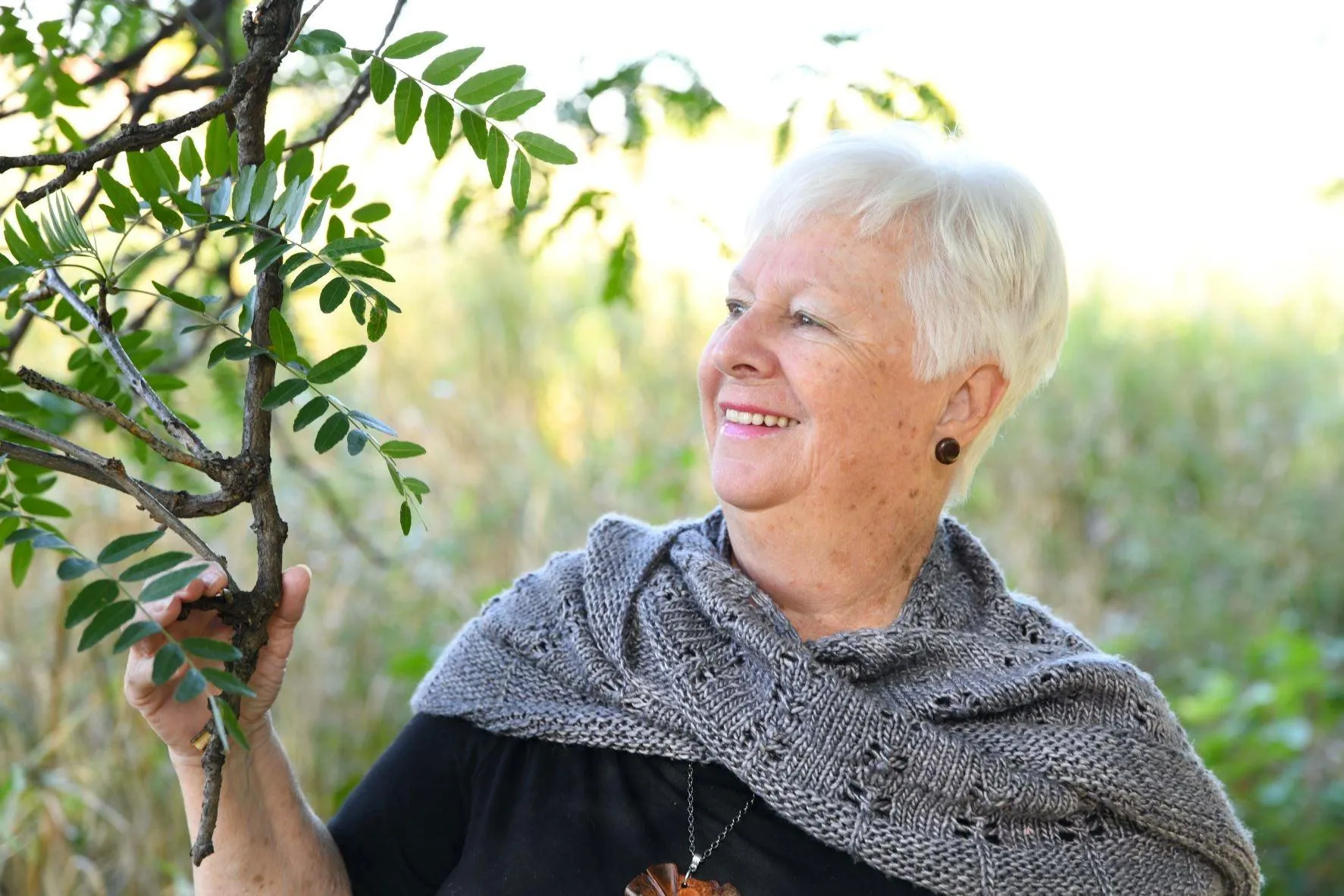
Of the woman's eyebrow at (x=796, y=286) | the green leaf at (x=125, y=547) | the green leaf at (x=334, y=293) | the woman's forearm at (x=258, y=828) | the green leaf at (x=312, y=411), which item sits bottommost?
the woman's forearm at (x=258, y=828)

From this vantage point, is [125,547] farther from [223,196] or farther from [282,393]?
[223,196]

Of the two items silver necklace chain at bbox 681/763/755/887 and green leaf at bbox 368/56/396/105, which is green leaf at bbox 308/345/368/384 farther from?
silver necklace chain at bbox 681/763/755/887

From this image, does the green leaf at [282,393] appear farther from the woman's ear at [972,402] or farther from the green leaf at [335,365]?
the woman's ear at [972,402]

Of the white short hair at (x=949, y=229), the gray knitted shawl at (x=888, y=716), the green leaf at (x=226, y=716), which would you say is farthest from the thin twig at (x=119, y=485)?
the white short hair at (x=949, y=229)

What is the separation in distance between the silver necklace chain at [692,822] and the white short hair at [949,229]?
558mm

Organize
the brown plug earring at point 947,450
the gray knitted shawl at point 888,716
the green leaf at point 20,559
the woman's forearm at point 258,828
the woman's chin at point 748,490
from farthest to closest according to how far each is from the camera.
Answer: the brown plug earring at point 947,450, the woman's chin at point 748,490, the gray knitted shawl at point 888,716, the woman's forearm at point 258,828, the green leaf at point 20,559

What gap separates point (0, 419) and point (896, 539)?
1.06 meters

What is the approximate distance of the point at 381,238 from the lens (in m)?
1.02

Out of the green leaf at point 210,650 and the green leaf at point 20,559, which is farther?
the green leaf at point 20,559

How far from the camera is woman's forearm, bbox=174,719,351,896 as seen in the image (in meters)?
1.31

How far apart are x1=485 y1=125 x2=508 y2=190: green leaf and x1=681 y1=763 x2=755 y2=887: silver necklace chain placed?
77 cm

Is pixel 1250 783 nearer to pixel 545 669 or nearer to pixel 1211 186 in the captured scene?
pixel 545 669

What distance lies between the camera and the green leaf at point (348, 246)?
1.00 meters

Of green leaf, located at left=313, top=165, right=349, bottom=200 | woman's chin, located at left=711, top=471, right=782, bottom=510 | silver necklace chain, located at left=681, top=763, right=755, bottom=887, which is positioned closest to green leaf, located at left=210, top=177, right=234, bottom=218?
green leaf, located at left=313, top=165, right=349, bottom=200
